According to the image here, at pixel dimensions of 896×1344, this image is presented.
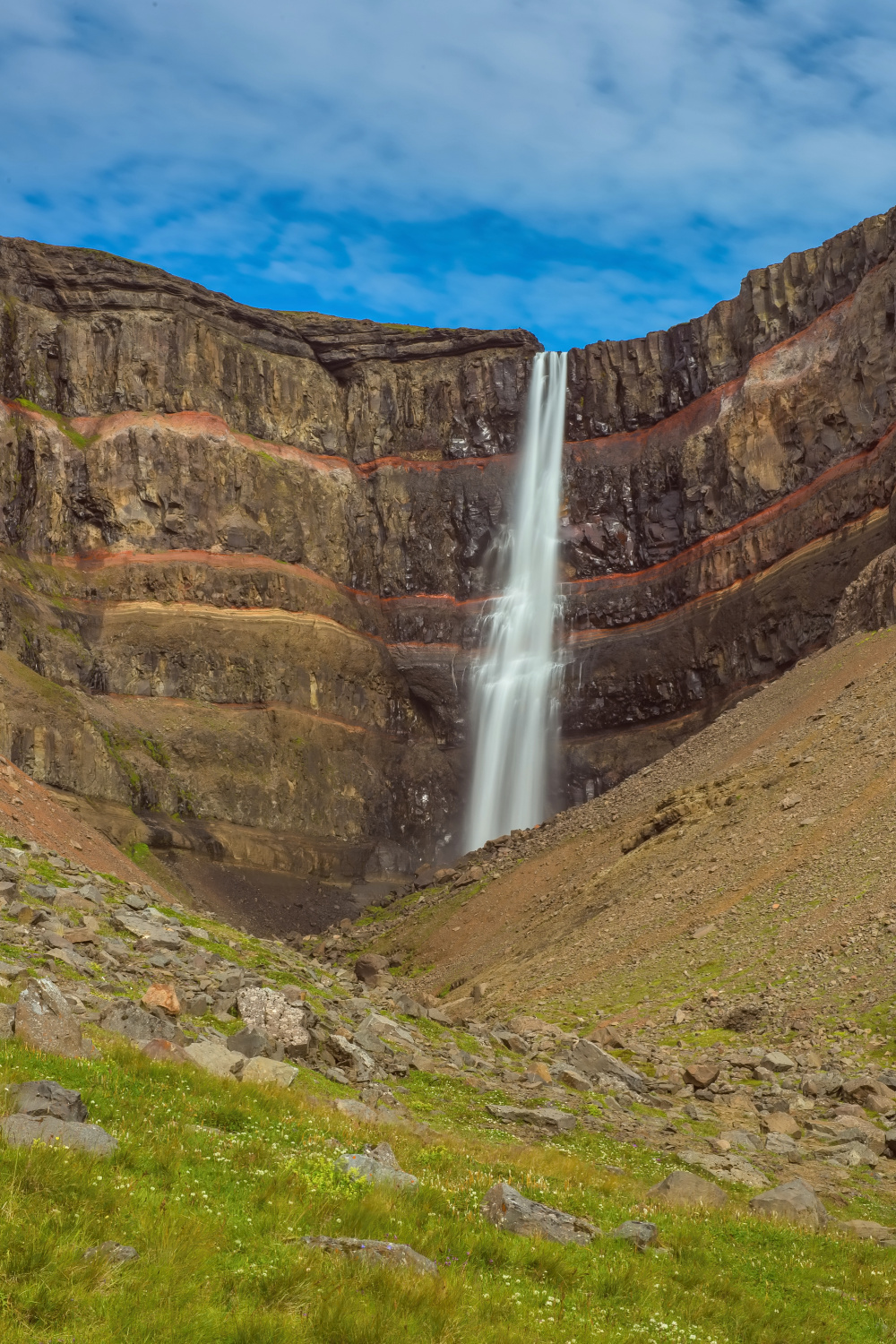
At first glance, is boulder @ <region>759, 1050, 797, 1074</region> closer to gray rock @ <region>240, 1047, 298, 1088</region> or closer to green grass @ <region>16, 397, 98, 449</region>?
gray rock @ <region>240, 1047, 298, 1088</region>

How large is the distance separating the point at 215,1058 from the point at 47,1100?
3963mm

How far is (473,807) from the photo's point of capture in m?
66.2

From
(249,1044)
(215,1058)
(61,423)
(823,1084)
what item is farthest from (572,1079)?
(61,423)

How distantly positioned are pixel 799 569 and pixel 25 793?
134 feet

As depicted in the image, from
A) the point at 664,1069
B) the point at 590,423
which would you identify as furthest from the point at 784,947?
the point at 590,423

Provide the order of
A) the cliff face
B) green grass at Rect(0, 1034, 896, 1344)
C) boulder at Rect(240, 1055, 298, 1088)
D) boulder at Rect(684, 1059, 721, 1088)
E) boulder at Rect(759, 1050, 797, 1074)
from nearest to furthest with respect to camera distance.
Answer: green grass at Rect(0, 1034, 896, 1344)
boulder at Rect(240, 1055, 298, 1088)
boulder at Rect(684, 1059, 721, 1088)
boulder at Rect(759, 1050, 797, 1074)
the cliff face

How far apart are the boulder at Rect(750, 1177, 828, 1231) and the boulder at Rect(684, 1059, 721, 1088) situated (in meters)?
7.25

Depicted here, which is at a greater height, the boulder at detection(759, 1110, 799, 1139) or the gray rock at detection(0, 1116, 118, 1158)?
the gray rock at detection(0, 1116, 118, 1158)

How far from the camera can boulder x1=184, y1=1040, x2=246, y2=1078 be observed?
11.2m

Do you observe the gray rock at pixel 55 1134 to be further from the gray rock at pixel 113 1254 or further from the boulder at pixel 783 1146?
the boulder at pixel 783 1146

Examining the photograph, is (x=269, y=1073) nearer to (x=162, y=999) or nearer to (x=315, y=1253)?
(x=162, y=999)

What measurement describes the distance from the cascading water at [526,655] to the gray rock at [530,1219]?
5533 cm

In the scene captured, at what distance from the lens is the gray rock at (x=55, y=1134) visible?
22.5ft

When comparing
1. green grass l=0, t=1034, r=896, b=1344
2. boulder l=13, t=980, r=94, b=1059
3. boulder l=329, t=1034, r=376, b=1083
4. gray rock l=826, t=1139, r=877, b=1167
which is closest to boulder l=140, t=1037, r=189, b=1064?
green grass l=0, t=1034, r=896, b=1344
